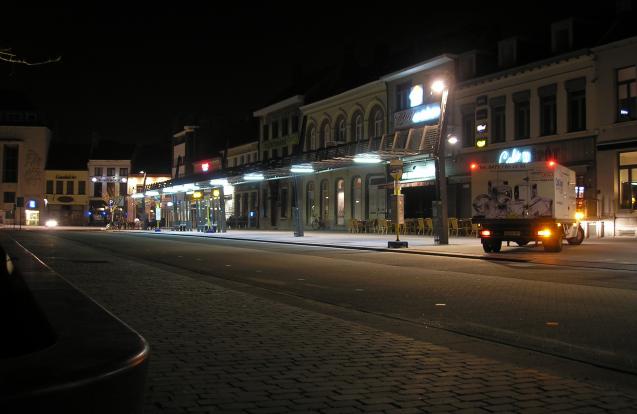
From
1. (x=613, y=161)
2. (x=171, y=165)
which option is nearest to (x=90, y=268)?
(x=613, y=161)

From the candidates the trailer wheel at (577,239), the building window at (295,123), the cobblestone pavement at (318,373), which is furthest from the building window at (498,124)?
the cobblestone pavement at (318,373)

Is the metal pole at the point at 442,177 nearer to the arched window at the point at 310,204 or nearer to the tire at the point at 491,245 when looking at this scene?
the tire at the point at 491,245

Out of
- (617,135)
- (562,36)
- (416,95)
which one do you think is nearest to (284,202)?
(416,95)

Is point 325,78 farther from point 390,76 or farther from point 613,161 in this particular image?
point 613,161

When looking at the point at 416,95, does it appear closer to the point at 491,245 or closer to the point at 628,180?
the point at 628,180

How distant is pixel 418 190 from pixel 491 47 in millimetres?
9846

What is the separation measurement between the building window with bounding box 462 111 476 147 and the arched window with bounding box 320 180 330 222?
15588 millimetres

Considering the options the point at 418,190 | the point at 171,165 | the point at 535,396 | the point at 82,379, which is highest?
the point at 171,165

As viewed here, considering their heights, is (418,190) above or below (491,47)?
below

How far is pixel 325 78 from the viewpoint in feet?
186

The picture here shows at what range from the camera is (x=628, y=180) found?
30.4 m

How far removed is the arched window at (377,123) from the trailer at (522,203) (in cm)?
2233

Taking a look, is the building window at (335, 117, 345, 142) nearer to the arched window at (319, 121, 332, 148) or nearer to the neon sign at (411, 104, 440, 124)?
the arched window at (319, 121, 332, 148)

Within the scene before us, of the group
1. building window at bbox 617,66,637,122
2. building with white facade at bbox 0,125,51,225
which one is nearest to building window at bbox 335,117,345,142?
building window at bbox 617,66,637,122
